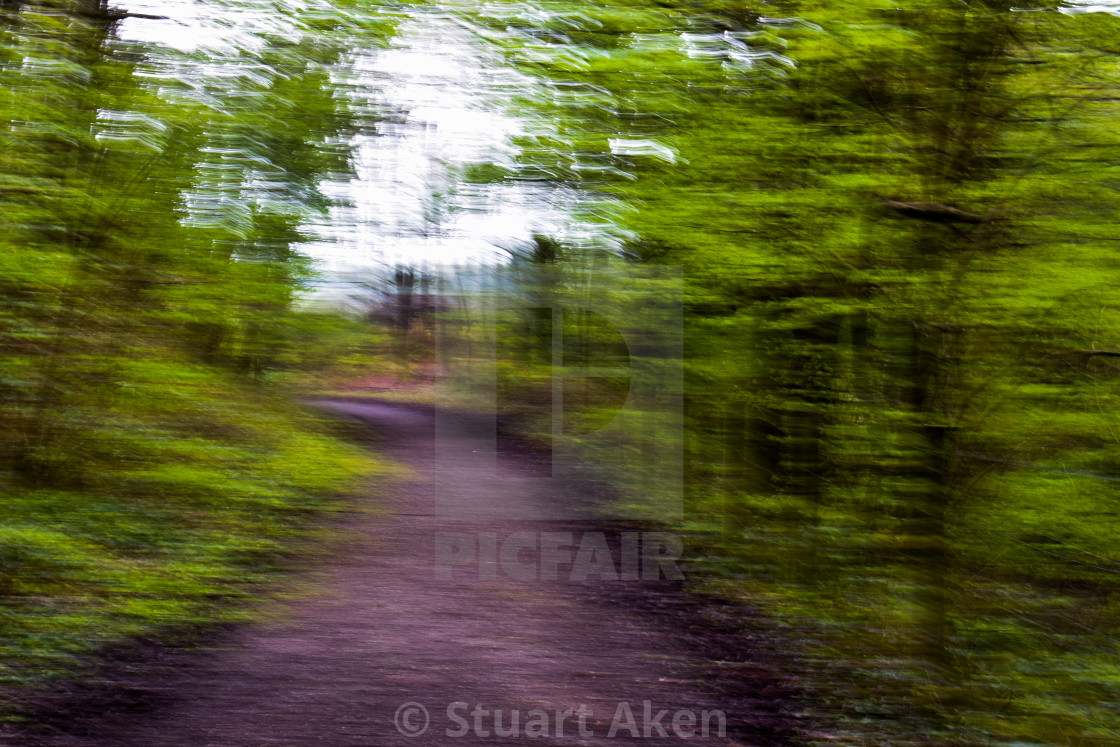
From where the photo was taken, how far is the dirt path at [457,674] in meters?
4.03

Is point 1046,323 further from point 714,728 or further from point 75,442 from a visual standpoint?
point 75,442

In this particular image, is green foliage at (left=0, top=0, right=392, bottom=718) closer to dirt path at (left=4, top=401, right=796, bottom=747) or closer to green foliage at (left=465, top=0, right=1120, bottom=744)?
dirt path at (left=4, top=401, right=796, bottom=747)

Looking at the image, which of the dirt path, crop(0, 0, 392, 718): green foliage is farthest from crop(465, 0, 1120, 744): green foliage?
crop(0, 0, 392, 718): green foliage

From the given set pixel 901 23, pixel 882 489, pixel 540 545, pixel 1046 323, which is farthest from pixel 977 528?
pixel 540 545

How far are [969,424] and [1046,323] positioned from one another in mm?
634

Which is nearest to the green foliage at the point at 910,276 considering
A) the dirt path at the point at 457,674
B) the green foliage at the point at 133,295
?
the dirt path at the point at 457,674

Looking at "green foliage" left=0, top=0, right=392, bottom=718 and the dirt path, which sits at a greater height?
"green foliage" left=0, top=0, right=392, bottom=718

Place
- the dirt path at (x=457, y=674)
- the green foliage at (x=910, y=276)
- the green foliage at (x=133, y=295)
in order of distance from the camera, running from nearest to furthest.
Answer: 1. the green foliage at (x=910, y=276)
2. the dirt path at (x=457, y=674)
3. the green foliage at (x=133, y=295)

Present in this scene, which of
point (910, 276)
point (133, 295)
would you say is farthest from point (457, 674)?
point (910, 276)

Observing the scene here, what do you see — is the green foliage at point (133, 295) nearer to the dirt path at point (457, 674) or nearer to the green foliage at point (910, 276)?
the dirt path at point (457, 674)

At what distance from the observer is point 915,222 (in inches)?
148

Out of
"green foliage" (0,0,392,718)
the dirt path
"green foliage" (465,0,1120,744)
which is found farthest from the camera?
"green foliage" (0,0,392,718)

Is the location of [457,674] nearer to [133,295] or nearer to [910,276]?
[133,295]

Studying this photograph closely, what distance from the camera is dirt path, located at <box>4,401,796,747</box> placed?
403cm
